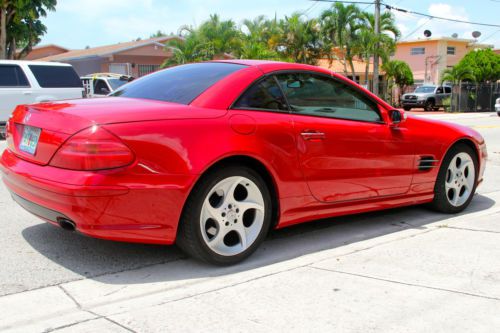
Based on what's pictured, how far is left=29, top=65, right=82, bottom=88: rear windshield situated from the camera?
13.3 metres

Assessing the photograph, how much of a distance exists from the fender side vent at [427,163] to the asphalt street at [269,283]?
0.61 metres

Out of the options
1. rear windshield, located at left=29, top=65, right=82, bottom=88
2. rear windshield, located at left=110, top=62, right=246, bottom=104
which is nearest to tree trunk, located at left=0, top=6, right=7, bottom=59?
rear windshield, located at left=29, top=65, right=82, bottom=88

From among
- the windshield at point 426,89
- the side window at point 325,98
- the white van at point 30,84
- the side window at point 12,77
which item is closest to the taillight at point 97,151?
the side window at point 325,98

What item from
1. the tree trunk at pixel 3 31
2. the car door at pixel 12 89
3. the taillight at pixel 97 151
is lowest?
the taillight at pixel 97 151

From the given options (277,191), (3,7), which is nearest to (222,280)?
(277,191)

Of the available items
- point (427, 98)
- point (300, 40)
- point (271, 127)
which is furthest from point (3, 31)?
point (427, 98)

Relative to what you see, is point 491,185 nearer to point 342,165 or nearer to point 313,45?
point 342,165

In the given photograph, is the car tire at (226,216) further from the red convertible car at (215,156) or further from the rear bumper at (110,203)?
the rear bumper at (110,203)

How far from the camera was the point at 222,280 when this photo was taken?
377 cm

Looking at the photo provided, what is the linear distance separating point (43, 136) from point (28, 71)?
10342mm

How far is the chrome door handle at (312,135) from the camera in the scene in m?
4.35

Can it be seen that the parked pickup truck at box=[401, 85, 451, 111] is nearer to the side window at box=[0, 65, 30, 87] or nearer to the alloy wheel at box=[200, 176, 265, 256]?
the side window at box=[0, 65, 30, 87]

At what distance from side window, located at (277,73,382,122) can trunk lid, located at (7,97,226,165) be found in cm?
80

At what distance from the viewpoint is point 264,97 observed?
14.2ft
